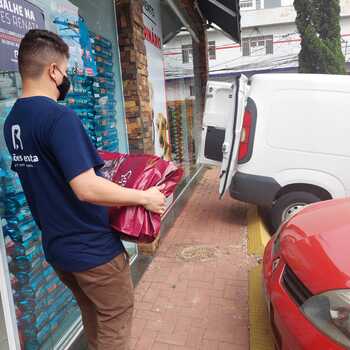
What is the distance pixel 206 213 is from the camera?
19.7 ft

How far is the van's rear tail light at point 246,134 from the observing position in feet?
15.4

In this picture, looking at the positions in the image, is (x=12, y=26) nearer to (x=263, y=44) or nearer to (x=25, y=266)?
(x=25, y=266)

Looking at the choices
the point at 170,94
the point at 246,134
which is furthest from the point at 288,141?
the point at 170,94

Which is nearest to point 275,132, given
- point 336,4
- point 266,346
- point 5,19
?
point 266,346

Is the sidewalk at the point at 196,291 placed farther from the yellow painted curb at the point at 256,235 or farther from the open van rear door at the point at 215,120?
the open van rear door at the point at 215,120

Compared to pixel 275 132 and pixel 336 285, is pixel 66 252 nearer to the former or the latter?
pixel 336 285

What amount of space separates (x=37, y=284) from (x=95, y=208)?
3.29 feet

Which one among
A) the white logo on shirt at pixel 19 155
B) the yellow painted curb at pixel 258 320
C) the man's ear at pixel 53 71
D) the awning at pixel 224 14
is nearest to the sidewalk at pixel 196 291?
the yellow painted curb at pixel 258 320

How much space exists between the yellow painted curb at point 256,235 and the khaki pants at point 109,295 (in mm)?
2649

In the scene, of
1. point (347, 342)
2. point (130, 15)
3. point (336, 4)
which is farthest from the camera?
point (336, 4)

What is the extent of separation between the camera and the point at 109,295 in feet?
5.98

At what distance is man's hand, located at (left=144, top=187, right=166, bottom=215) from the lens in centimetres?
172

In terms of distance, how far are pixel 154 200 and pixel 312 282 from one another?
0.89 metres

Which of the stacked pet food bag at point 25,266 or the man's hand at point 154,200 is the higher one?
the man's hand at point 154,200
